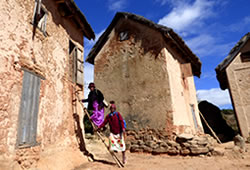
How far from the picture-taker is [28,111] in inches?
142

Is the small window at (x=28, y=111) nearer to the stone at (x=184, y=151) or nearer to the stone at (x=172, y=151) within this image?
the stone at (x=172, y=151)

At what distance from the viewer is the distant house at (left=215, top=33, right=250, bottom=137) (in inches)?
361

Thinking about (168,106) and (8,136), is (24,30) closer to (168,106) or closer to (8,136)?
(8,136)

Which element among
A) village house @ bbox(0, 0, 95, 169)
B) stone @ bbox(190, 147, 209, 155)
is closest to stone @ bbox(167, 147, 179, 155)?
stone @ bbox(190, 147, 209, 155)

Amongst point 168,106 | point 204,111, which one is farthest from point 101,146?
point 204,111

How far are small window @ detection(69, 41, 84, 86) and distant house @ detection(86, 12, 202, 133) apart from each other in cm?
277

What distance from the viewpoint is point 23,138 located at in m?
3.40

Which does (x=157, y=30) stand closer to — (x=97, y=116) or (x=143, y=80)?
(x=143, y=80)

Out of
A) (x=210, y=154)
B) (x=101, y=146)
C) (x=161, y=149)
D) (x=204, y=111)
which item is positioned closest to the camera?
(x=210, y=154)

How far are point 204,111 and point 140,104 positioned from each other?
Result: 343 inches

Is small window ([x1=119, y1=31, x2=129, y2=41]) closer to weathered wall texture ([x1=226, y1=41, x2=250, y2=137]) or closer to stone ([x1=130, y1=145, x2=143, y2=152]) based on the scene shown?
stone ([x1=130, y1=145, x2=143, y2=152])

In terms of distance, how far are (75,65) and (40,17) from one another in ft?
6.05

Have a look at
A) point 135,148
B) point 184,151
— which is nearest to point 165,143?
point 184,151

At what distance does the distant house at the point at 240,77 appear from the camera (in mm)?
9164
